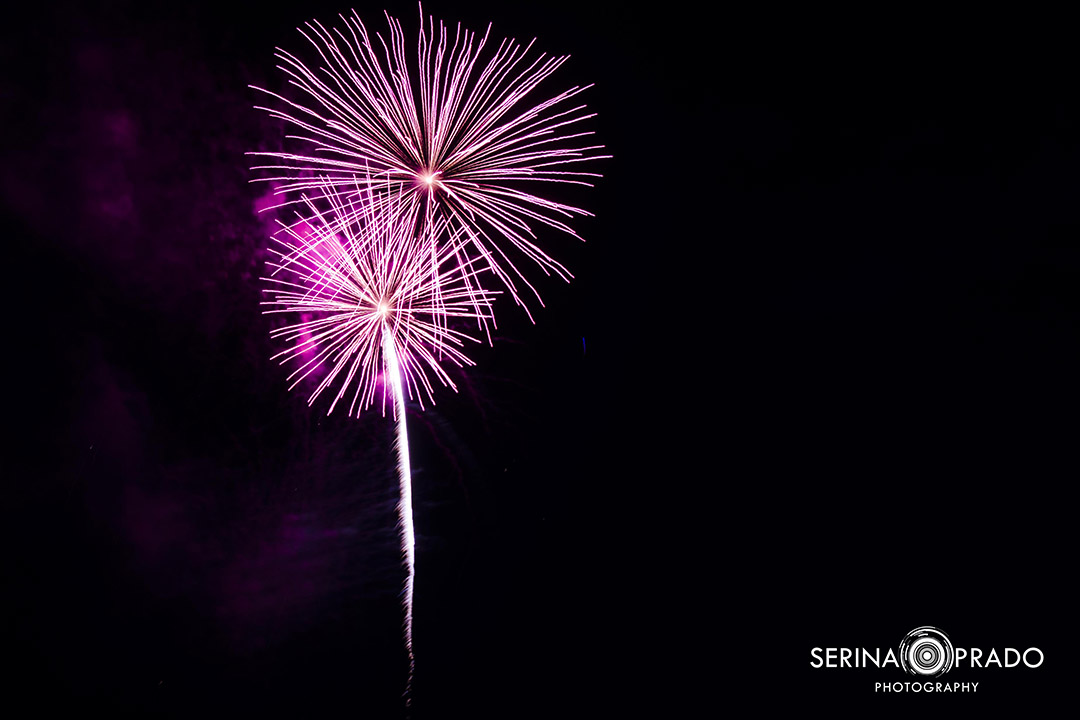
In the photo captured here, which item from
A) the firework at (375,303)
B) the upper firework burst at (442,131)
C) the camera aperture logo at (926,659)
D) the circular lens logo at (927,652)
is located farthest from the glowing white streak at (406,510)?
the circular lens logo at (927,652)

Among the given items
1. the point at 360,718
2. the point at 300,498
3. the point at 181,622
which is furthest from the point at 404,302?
the point at 360,718

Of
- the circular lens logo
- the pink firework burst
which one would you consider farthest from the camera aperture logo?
the pink firework burst

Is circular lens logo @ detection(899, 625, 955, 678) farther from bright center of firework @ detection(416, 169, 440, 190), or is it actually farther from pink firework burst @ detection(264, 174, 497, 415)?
bright center of firework @ detection(416, 169, 440, 190)

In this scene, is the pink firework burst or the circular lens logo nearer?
the pink firework burst

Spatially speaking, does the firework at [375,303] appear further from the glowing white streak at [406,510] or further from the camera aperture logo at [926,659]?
the camera aperture logo at [926,659]

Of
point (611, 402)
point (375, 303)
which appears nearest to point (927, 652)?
point (611, 402)

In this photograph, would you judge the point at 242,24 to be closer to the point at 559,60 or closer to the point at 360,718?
the point at 559,60
